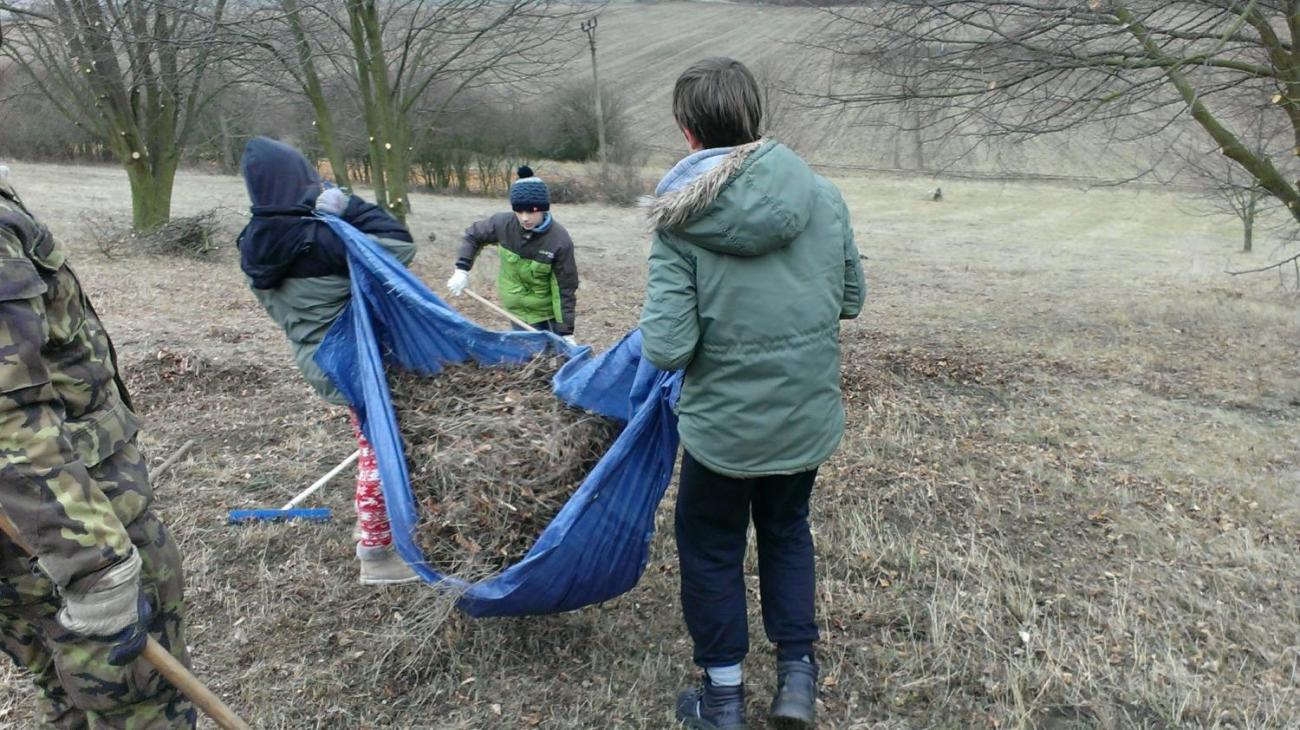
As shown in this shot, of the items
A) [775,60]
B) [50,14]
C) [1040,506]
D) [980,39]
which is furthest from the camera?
[775,60]

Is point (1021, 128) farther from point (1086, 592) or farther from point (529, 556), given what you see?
point (529, 556)

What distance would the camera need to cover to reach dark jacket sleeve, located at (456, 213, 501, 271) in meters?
4.61

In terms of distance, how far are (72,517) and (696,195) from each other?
49.9 inches

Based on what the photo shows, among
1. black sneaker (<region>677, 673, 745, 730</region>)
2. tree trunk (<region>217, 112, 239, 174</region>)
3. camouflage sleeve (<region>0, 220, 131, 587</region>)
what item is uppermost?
tree trunk (<region>217, 112, 239, 174</region>)

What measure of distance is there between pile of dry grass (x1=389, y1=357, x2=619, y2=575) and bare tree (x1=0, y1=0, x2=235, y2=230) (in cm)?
854

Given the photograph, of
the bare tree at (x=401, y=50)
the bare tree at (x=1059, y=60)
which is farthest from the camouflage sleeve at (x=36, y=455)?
the bare tree at (x=401, y=50)

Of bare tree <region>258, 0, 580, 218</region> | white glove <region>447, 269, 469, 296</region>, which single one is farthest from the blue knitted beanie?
bare tree <region>258, 0, 580, 218</region>

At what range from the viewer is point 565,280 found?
462cm

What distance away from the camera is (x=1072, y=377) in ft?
19.1

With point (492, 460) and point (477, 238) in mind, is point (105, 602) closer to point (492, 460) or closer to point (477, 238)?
point (492, 460)

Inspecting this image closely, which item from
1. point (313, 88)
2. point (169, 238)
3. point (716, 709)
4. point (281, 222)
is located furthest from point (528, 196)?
point (313, 88)

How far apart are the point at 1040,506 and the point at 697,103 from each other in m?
2.35

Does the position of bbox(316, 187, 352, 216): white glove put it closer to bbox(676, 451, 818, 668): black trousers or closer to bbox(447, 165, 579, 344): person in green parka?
bbox(676, 451, 818, 668): black trousers

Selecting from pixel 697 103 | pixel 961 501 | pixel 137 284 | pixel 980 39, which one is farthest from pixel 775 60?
pixel 697 103
